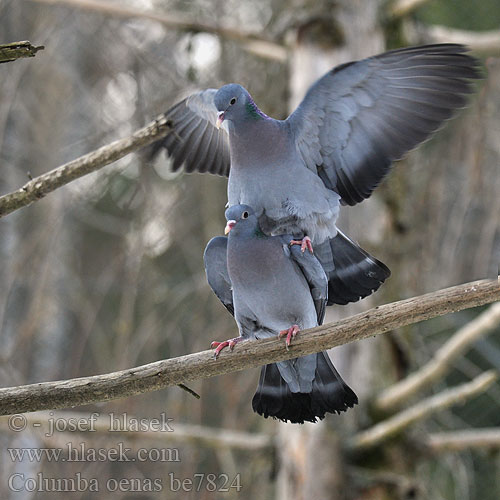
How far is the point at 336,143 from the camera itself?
2.79 m

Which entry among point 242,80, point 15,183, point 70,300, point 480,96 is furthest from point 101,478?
point 480,96

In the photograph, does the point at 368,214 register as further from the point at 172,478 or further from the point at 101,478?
the point at 101,478

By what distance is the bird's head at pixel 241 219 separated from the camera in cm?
258

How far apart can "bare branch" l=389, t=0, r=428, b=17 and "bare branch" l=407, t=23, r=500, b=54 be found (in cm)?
20

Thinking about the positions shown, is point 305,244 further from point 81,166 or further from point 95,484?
point 95,484

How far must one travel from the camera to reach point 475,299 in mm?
2227

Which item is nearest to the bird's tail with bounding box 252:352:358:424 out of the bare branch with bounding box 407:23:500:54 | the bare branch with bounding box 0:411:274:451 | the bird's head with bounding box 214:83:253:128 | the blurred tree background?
A: the bird's head with bounding box 214:83:253:128

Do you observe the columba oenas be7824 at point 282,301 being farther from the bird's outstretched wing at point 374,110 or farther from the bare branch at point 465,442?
the bare branch at point 465,442

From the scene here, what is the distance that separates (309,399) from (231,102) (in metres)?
1.08

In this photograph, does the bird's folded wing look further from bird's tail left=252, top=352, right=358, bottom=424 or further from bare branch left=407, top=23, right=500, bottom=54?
bare branch left=407, top=23, right=500, bottom=54

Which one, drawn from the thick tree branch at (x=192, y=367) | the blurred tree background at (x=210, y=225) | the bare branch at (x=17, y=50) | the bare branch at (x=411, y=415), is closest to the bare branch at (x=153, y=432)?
the blurred tree background at (x=210, y=225)

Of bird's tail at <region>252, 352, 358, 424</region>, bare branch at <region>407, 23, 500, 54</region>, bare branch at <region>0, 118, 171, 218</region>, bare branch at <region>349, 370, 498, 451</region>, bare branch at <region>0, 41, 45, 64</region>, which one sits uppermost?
bare branch at <region>407, 23, 500, 54</region>

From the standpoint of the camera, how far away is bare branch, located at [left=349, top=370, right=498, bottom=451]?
3.91m

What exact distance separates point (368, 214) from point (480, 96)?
127 cm
